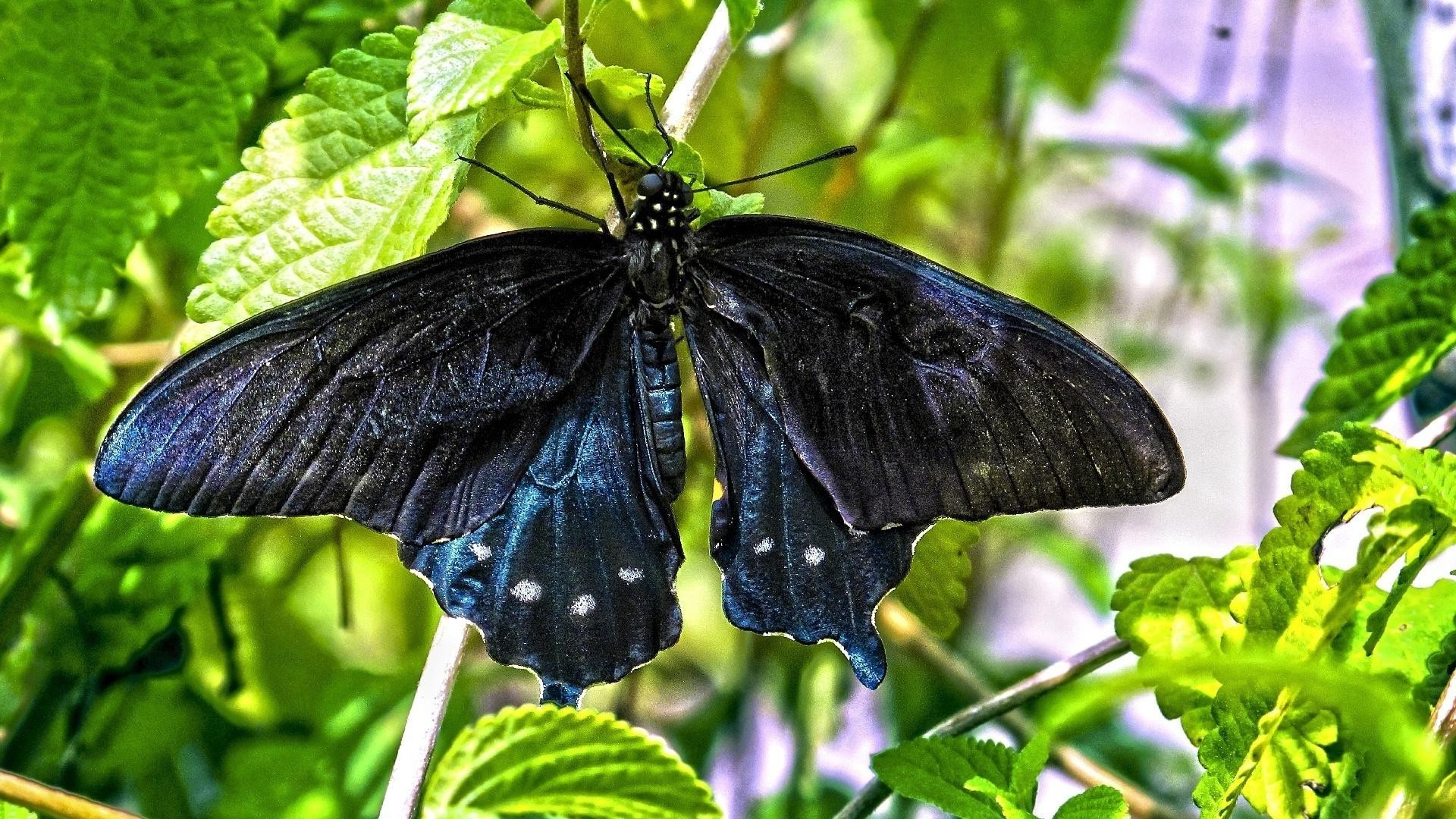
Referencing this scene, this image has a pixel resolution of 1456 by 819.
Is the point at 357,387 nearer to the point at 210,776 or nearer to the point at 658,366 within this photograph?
the point at 658,366

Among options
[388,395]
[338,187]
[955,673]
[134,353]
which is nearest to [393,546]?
[134,353]

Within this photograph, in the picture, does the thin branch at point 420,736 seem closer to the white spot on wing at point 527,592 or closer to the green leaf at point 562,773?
the green leaf at point 562,773

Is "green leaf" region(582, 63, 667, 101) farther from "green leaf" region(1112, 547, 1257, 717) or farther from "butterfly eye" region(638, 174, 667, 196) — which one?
"green leaf" region(1112, 547, 1257, 717)

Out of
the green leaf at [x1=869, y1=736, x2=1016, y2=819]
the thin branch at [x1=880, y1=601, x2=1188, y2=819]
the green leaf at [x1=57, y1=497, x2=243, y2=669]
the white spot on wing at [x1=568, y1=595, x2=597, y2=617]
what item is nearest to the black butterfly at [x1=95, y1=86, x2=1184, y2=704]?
the white spot on wing at [x1=568, y1=595, x2=597, y2=617]

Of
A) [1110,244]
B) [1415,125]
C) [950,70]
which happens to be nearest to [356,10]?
[950,70]

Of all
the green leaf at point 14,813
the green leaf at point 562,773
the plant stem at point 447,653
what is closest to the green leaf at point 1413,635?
the green leaf at point 562,773

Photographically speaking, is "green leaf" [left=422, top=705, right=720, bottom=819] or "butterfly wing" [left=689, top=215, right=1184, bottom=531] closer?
"green leaf" [left=422, top=705, right=720, bottom=819]
